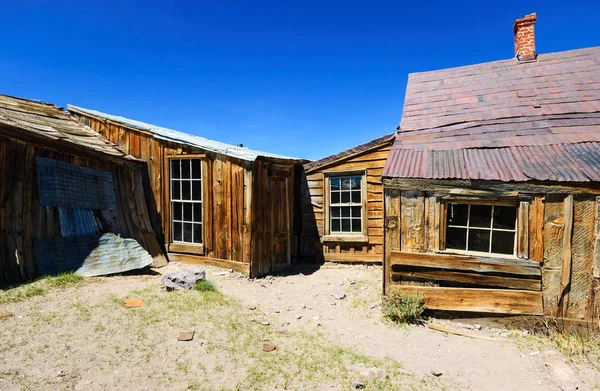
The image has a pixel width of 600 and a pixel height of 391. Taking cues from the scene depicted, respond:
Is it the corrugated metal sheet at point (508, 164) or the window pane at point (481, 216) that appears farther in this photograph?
the window pane at point (481, 216)

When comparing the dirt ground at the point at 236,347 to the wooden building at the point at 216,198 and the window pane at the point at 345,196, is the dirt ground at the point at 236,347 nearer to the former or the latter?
the wooden building at the point at 216,198

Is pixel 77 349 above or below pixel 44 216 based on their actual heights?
below

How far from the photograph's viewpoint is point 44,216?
21.9 feet

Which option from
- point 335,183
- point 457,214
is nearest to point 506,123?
point 457,214

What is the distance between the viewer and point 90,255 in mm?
7043

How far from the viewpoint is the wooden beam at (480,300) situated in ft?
17.6

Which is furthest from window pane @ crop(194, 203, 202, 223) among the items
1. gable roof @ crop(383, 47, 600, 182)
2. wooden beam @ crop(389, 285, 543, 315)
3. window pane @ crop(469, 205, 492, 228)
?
window pane @ crop(469, 205, 492, 228)

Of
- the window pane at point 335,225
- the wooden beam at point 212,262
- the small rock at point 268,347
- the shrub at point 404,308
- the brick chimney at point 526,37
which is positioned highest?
the brick chimney at point 526,37

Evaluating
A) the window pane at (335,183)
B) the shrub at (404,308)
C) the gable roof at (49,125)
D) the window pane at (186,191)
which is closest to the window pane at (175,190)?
the window pane at (186,191)

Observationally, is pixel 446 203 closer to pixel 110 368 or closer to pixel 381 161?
pixel 381 161

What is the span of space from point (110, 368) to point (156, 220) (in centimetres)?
566

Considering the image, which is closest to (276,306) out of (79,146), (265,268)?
(265,268)

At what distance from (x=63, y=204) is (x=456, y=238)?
829cm

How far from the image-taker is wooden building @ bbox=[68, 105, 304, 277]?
8.00m
